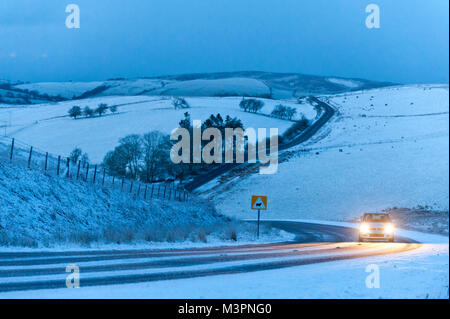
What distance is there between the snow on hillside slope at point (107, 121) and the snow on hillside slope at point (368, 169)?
28714 millimetres

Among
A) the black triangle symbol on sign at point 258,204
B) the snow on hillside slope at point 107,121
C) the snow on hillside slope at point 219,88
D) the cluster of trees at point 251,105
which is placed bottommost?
the black triangle symbol on sign at point 258,204

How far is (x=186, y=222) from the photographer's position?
43094mm

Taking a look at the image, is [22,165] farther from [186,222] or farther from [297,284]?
[297,284]

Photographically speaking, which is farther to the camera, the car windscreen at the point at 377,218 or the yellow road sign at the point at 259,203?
the yellow road sign at the point at 259,203

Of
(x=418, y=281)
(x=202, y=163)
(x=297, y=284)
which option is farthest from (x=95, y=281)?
(x=202, y=163)

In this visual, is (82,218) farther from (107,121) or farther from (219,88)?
(219,88)

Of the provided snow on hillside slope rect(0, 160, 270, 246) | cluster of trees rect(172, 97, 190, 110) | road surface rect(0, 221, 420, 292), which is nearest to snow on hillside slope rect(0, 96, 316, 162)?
cluster of trees rect(172, 97, 190, 110)

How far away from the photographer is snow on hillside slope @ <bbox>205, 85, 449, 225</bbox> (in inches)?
1080

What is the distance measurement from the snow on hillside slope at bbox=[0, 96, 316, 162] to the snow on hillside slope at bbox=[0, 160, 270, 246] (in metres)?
47.4

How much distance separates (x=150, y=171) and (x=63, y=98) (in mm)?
103582

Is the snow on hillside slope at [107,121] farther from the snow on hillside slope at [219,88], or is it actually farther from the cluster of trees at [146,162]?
the snow on hillside slope at [219,88]

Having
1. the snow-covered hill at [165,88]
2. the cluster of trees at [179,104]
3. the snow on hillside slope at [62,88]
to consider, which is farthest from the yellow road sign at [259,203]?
the snow on hillside slope at [62,88]

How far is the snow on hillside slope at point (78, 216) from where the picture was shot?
22.5 meters

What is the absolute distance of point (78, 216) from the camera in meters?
31.9
